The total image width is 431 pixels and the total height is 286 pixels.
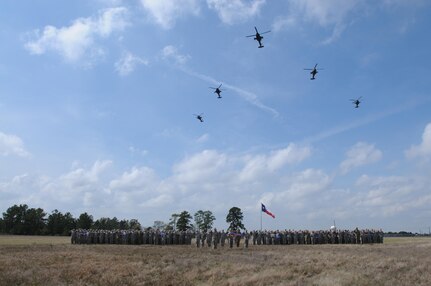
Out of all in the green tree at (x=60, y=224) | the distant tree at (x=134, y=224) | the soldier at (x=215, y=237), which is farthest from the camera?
the green tree at (x=60, y=224)

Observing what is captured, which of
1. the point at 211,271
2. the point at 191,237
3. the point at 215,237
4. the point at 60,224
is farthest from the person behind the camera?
the point at 60,224

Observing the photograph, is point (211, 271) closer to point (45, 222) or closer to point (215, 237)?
point (215, 237)

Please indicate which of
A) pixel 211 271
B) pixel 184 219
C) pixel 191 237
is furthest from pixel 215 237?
pixel 184 219

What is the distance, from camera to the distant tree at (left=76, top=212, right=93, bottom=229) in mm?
113344

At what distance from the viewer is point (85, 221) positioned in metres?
116

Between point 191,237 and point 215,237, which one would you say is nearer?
point 215,237

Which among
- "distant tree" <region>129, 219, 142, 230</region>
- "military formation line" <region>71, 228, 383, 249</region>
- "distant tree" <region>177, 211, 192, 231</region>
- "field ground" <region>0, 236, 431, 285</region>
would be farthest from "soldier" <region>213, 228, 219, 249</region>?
"distant tree" <region>177, 211, 192, 231</region>

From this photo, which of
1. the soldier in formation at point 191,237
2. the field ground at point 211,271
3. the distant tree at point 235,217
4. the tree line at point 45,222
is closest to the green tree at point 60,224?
the tree line at point 45,222

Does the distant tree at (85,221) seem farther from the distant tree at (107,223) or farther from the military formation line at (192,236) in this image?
the military formation line at (192,236)

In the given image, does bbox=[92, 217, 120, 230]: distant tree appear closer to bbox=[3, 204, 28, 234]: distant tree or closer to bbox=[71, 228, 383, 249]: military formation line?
bbox=[3, 204, 28, 234]: distant tree

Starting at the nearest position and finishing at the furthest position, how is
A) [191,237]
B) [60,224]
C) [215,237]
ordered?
[215,237]
[191,237]
[60,224]

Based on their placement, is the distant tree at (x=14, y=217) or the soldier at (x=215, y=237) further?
the distant tree at (x=14, y=217)

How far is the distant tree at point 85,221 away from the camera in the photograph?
372 feet

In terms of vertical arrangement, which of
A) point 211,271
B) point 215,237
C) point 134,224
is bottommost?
point 211,271
